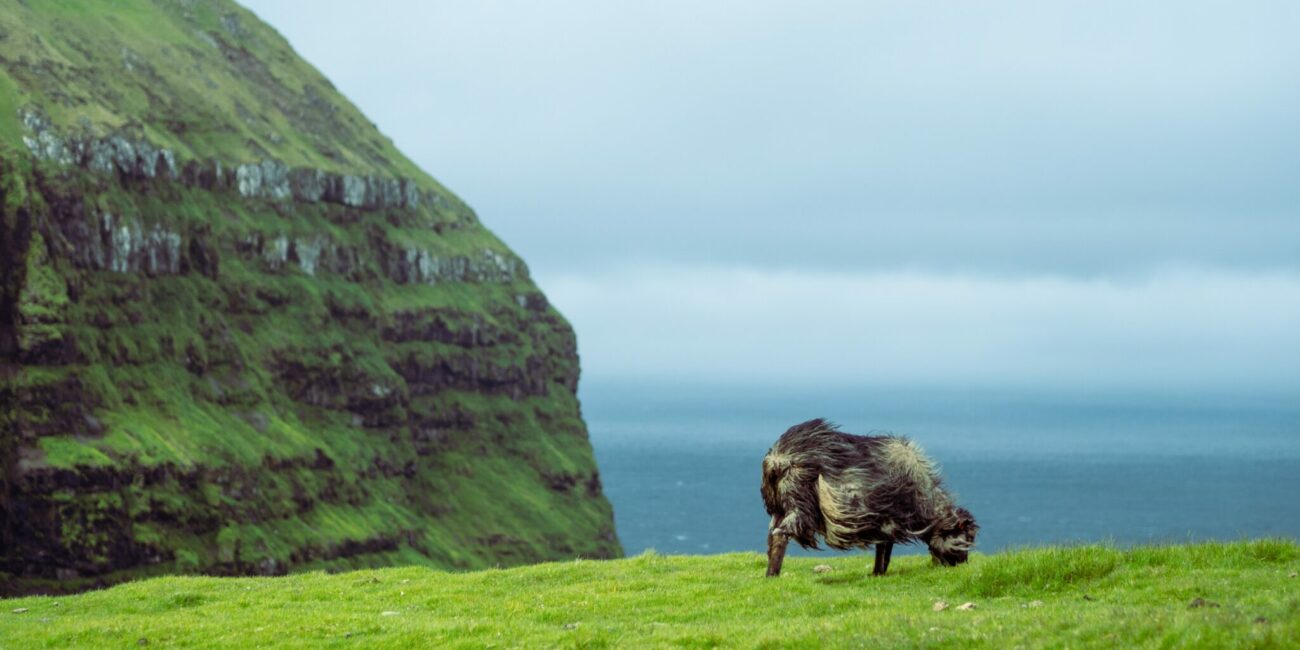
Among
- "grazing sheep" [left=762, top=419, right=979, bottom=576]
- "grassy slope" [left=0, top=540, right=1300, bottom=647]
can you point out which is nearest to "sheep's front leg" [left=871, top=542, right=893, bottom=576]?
"grazing sheep" [left=762, top=419, right=979, bottom=576]

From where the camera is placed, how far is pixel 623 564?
29.5m

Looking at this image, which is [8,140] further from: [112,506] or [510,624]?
[510,624]

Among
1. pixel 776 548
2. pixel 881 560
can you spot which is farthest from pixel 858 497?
pixel 776 548

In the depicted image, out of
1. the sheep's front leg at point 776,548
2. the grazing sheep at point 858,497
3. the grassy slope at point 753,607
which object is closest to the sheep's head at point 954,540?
the grazing sheep at point 858,497

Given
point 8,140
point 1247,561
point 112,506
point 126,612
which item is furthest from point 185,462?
point 1247,561

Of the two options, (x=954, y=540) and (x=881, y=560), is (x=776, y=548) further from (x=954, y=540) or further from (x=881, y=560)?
(x=954, y=540)

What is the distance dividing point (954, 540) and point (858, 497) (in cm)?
222

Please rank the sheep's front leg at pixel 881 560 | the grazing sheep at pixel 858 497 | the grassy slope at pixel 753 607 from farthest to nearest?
the sheep's front leg at pixel 881 560 < the grazing sheep at pixel 858 497 < the grassy slope at pixel 753 607

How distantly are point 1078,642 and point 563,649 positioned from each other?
730 centimetres

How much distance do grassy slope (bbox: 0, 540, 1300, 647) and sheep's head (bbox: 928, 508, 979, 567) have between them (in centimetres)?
45

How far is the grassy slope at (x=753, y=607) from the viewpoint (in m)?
16.5

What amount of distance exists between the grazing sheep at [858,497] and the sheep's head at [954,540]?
2 centimetres

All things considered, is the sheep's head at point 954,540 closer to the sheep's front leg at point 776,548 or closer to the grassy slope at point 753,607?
the grassy slope at point 753,607

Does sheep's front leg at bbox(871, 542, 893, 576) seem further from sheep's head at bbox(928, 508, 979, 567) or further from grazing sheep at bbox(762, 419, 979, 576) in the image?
sheep's head at bbox(928, 508, 979, 567)
